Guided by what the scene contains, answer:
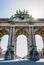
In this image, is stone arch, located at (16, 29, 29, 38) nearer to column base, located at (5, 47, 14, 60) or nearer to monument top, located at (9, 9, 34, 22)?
monument top, located at (9, 9, 34, 22)

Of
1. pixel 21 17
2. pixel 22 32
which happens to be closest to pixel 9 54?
pixel 22 32

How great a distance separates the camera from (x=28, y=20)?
30.9 m

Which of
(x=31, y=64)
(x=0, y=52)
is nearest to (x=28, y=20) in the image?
(x=0, y=52)

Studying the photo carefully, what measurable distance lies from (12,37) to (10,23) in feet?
11.4

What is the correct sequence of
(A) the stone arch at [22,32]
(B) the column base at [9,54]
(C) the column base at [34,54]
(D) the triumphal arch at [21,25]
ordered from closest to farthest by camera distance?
(C) the column base at [34,54]
(B) the column base at [9,54]
(D) the triumphal arch at [21,25]
(A) the stone arch at [22,32]

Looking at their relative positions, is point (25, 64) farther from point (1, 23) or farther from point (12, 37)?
point (1, 23)

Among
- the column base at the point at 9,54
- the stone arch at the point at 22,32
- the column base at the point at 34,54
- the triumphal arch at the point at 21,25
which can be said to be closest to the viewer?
the column base at the point at 34,54

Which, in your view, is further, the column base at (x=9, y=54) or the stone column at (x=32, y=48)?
the column base at (x=9, y=54)

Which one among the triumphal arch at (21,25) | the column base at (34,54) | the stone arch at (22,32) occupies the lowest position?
the column base at (34,54)

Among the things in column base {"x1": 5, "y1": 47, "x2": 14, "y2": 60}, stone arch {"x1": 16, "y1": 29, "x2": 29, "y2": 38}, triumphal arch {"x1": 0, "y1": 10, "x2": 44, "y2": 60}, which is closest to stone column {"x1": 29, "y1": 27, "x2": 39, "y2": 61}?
triumphal arch {"x1": 0, "y1": 10, "x2": 44, "y2": 60}

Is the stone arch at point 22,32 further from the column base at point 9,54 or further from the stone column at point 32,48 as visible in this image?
the column base at point 9,54

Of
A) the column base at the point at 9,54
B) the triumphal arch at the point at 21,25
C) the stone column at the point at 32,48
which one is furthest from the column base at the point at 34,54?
the column base at the point at 9,54

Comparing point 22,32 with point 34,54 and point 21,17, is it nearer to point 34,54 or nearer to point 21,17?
point 21,17

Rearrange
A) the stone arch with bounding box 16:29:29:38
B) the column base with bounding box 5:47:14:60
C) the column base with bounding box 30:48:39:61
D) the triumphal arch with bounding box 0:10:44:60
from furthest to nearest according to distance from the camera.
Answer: the stone arch with bounding box 16:29:29:38
the triumphal arch with bounding box 0:10:44:60
the column base with bounding box 5:47:14:60
the column base with bounding box 30:48:39:61
